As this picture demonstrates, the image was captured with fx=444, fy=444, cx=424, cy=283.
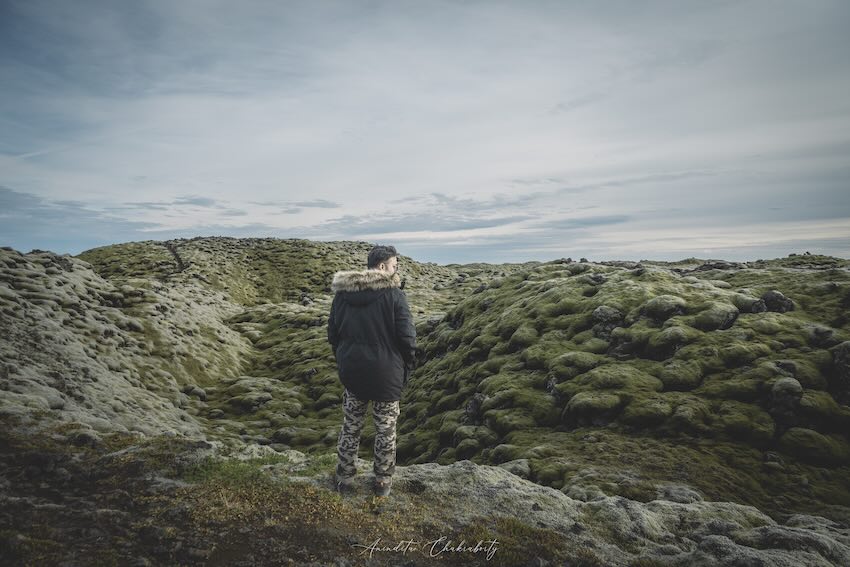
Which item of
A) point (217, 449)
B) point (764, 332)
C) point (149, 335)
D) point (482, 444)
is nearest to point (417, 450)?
point (482, 444)

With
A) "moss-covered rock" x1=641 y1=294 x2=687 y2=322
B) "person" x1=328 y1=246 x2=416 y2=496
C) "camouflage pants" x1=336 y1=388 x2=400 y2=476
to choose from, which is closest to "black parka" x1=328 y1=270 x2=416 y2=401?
"person" x1=328 y1=246 x2=416 y2=496

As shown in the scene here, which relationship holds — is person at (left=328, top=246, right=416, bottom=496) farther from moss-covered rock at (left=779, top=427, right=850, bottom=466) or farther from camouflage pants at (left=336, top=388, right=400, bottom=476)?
moss-covered rock at (left=779, top=427, right=850, bottom=466)

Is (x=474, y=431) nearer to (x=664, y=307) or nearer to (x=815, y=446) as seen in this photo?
(x=815, y=446)

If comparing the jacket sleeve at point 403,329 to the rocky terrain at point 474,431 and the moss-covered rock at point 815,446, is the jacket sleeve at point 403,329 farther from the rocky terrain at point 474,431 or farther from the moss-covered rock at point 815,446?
the moss-covered rock at point 815,446

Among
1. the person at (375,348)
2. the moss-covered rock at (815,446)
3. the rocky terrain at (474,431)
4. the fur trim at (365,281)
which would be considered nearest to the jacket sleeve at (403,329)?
the person at (375,348)

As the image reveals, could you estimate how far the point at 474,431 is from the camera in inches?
831

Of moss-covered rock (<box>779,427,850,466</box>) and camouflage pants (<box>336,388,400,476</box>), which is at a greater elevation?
camouflage pants (<box>336,388,400,476</box>)

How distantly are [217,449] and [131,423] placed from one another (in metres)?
8.30

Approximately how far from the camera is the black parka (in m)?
11.2

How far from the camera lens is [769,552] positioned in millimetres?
9797

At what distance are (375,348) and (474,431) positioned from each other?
11.8 meters

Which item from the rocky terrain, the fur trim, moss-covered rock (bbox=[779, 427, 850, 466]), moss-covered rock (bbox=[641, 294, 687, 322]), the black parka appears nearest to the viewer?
the rocky terrain

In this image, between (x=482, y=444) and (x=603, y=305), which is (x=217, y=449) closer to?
(x=482, y=444)

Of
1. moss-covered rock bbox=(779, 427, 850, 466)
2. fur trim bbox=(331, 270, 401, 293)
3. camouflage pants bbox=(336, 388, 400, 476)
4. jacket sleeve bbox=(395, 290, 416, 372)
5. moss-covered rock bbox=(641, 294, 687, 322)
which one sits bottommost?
moss-covered rock bbox=(779, 427, 850, 466)
